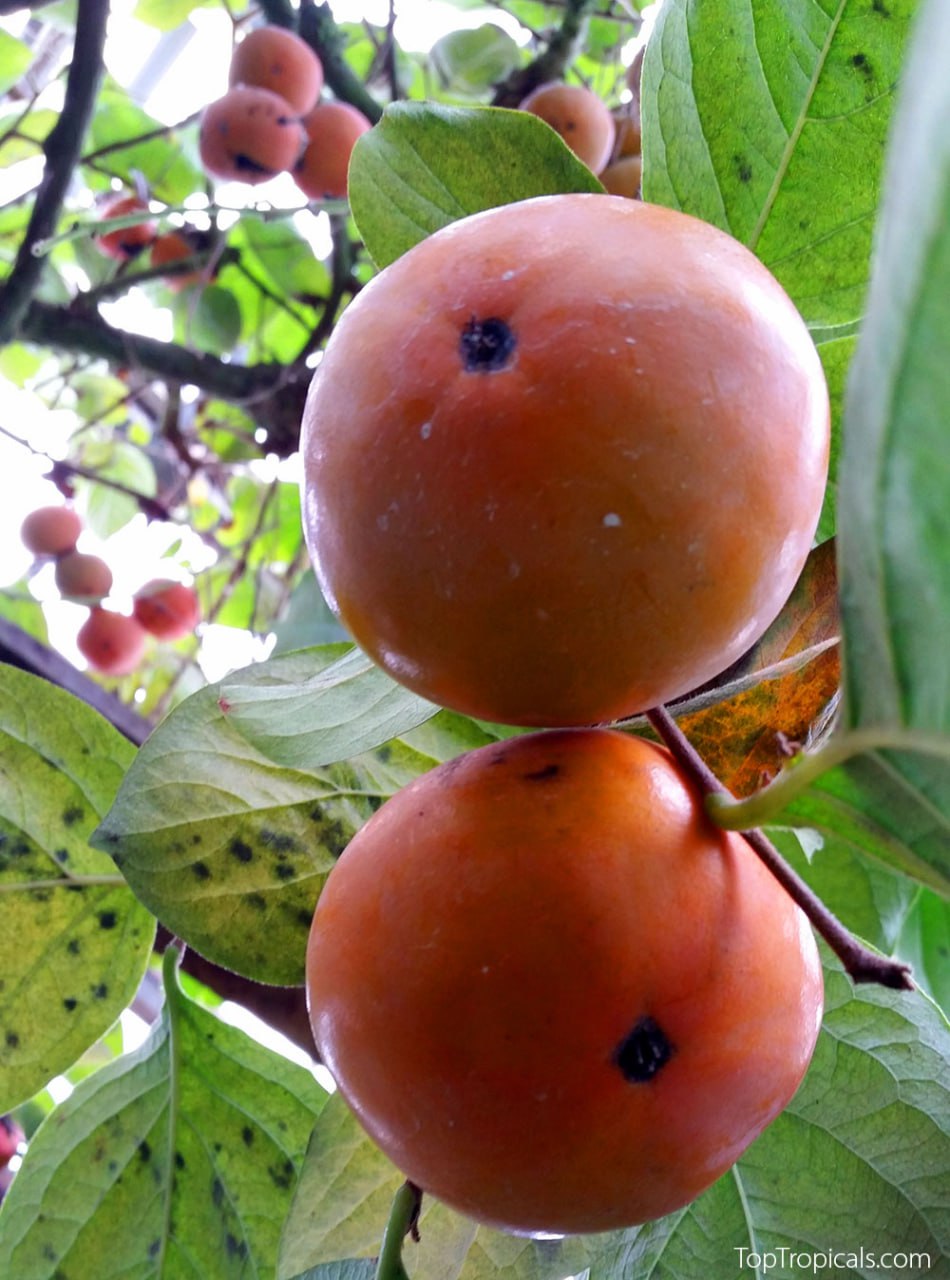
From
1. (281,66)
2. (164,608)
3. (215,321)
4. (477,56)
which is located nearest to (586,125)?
(477,56)

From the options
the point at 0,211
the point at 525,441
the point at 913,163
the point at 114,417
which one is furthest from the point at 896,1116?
the point at 114,417

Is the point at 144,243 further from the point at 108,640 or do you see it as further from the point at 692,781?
the point at 692,781

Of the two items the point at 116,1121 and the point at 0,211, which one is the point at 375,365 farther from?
the point at 0,211

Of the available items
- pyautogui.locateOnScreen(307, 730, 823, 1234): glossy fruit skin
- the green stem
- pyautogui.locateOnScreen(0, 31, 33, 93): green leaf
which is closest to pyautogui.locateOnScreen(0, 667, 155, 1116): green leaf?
pyautogui.locateOnScreen(307, 730, 823, 1234): glossy fruit skin

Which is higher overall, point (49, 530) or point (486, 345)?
point (486, 345)

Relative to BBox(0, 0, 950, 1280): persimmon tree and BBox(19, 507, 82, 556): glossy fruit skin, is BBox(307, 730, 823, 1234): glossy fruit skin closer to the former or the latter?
BBox(0, 0, 950, 1280): persimmon tree

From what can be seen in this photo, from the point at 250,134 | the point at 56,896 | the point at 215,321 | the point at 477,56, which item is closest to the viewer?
the point at 56,896
